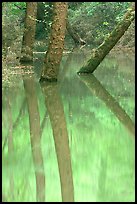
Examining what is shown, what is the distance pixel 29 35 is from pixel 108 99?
9.40 meters

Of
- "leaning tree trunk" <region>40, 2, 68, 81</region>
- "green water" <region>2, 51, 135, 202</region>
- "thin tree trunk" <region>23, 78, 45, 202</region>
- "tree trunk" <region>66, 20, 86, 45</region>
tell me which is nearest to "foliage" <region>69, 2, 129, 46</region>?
"tree trunk" <region>66, 20, 86, 45</region>

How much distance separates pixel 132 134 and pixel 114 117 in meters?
1.51

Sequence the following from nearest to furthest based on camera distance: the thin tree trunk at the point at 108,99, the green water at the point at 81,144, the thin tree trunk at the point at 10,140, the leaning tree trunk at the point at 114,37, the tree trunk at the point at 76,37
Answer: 1. the green water at the point at 81,144
2. the thin tree trunk at the point at 10,140
3. the thin tree trunk at the point at 108,99
4. the leaning tree trunk at the point at 114,37
5. the tree trunk at the point at 76,37

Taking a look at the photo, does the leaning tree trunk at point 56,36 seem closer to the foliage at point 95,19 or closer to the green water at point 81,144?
the green water at point 81,144

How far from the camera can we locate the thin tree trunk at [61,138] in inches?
229

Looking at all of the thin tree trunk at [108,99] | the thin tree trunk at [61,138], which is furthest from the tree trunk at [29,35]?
the thin tree trunk at [61,138]

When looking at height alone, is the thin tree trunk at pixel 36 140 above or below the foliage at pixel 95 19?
above

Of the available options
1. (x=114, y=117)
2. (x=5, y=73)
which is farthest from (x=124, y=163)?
(x=5, y=73)

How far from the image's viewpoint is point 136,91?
12.9 metres

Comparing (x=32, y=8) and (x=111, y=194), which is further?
(x=32, y=8)

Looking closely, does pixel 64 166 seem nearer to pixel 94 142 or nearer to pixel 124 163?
pixel 124 163

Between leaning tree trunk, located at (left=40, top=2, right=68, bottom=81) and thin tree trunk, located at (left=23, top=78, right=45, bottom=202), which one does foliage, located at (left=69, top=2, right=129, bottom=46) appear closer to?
leaning tree trunk, located at (left=40, top=2, right=68, bottom=81)

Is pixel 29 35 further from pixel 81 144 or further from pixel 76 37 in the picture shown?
pixel 76 37

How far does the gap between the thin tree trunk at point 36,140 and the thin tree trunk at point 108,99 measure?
5.30 ft
